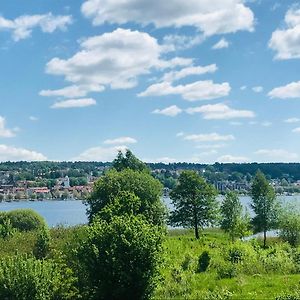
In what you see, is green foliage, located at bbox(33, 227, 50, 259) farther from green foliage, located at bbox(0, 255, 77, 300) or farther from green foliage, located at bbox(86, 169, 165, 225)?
green foliage, located at bbox(0, 255, 77, 300)

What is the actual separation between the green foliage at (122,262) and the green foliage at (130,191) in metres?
23.3

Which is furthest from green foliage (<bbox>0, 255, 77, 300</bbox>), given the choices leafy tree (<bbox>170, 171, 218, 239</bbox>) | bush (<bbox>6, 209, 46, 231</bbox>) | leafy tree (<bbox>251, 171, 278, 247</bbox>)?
leafy tree (<bbox>251, 171, 278, 247</bbox>)

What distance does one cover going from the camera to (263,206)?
6688 cm

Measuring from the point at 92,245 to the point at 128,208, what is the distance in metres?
9.37

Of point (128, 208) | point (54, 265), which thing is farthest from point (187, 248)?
point (54, 265)

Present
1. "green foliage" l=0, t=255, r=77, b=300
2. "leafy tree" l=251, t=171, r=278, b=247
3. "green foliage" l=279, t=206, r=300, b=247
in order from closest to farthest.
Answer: "green foliage" l=0, t=255, r=77, b=300
"green foliage" l=279, t=206, r=300, b=247
"leafy tree" l=251, t=171, r=278, b=247

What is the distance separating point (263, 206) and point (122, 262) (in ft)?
144

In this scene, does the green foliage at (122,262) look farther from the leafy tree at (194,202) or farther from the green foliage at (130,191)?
the leafy tree at (194,202)

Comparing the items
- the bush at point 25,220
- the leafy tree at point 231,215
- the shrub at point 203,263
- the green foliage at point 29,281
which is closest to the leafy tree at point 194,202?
the leafy tree at point 231,215

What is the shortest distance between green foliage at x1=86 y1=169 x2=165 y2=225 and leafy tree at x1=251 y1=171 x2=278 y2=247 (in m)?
17.3

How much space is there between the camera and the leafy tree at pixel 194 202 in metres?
62.6

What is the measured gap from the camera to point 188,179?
6272 centimetres

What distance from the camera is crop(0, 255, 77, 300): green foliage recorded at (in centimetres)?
2511

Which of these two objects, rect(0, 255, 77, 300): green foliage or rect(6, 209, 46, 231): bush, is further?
rect(6, 209, 46, 231): bush
